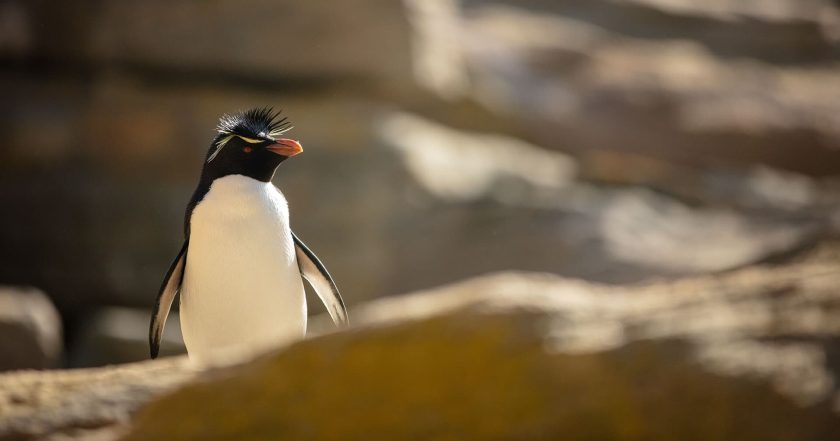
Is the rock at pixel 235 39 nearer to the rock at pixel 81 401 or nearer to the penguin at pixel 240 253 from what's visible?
the penguin at pixel 240 253

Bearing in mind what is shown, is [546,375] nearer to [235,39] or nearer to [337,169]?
[337,169]

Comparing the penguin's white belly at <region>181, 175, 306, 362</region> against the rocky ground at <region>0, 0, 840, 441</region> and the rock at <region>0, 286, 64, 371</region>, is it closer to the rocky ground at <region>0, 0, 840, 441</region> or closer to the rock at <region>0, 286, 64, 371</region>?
the rocky ground at <region>0, 0, 840, 441</region>

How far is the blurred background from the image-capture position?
7199 millimetres

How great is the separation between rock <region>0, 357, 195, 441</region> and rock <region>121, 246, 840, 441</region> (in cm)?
5

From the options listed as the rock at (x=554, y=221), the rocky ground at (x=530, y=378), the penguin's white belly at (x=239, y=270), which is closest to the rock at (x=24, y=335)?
the penguin's white belly at (x=239, y=270)

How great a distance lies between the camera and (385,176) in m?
7.57

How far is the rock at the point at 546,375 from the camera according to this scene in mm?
1503

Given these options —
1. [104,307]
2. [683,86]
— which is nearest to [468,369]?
[104,307]

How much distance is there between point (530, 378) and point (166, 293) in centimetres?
218

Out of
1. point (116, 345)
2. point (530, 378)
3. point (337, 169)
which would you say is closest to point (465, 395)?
point (530, 378)

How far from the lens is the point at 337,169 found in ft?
25.2

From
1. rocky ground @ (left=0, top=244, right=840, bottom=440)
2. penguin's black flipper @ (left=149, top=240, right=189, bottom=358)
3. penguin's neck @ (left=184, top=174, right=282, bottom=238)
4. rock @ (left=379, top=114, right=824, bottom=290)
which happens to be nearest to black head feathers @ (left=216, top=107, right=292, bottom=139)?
penguin's neck @ (left=184, top=174, right=282, bottom=238)

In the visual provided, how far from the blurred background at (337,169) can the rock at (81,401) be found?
4237 millimetres

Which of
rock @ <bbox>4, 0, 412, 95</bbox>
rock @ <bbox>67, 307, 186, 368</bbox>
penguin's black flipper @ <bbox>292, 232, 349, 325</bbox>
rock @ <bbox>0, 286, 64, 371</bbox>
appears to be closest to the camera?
penguin's black flipper @ <bbox>292, 232, 349, 325</bbox>
